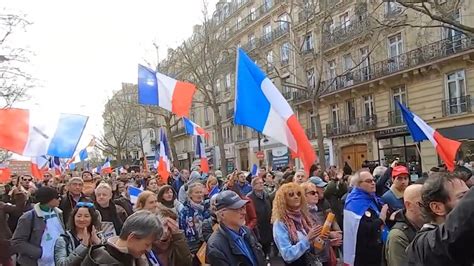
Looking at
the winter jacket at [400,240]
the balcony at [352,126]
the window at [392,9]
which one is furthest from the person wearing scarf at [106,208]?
the balcony at [352,126]

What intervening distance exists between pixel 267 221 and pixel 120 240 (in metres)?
4.96

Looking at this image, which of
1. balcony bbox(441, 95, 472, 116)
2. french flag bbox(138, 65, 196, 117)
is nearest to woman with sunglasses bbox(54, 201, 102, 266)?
french flag bbox(138, 65, 196, 117)

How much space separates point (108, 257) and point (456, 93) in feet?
80.0

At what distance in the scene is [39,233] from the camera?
522 cm

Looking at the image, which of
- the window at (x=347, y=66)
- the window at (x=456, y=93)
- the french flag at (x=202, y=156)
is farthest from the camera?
the window at (x=347, y=66)

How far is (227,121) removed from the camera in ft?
166

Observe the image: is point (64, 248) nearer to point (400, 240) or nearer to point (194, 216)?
point (194, 216)

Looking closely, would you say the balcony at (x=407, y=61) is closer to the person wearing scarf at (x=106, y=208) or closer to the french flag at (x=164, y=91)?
the french flag at (x=164, y=91)

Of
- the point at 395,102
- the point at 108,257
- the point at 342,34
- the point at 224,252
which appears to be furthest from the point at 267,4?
the point at 108,257

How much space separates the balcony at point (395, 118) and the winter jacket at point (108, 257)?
2652cm

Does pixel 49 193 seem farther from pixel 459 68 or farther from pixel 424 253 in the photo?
pixel 459 68

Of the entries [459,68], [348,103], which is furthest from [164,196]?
[348,103]

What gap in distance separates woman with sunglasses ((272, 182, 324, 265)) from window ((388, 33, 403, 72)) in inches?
965

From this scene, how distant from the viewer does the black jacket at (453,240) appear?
76.4 inches
